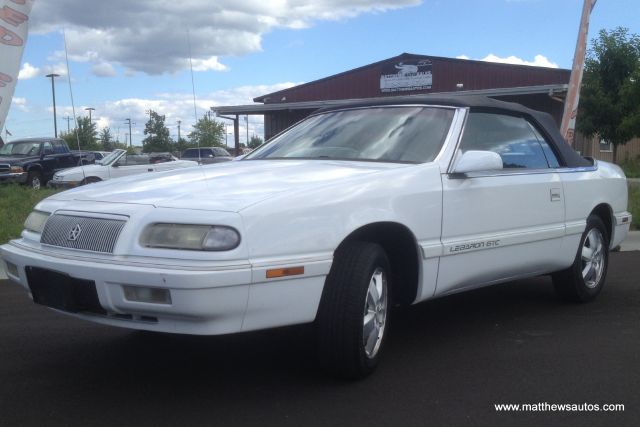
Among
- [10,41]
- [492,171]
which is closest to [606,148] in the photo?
[10,41]

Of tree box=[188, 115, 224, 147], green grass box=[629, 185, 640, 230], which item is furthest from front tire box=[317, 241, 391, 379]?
green grass box=[629, 185, 640, 230]

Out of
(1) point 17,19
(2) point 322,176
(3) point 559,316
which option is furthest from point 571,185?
(1) point 17,19

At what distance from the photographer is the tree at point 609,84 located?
23984 millimetres

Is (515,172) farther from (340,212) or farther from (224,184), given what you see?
(224,184)

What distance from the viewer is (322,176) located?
3814 millimetres

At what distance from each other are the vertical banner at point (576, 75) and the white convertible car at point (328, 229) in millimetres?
5643

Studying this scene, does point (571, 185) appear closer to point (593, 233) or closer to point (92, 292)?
point (593, 233)

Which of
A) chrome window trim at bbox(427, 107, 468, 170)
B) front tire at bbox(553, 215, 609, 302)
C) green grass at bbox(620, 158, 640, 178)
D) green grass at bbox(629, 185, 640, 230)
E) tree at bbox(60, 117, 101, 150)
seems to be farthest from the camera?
green grass at bbox(620, 158, 640, 178)

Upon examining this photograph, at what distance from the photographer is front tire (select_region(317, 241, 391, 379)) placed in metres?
3.52

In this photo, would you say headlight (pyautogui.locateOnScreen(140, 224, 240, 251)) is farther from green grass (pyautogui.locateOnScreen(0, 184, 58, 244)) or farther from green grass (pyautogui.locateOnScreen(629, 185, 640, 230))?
green grass (pyautogui.locateOnScreen(629, 185, 640, 230))

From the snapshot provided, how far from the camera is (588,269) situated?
226 inches

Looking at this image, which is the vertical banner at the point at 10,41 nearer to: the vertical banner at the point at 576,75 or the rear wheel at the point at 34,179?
the vertical banner at the point at 576,75

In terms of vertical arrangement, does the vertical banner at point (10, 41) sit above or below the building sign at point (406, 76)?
below

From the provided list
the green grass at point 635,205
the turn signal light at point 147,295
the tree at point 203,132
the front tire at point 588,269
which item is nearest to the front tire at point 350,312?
the turn signal light at point 147,295
